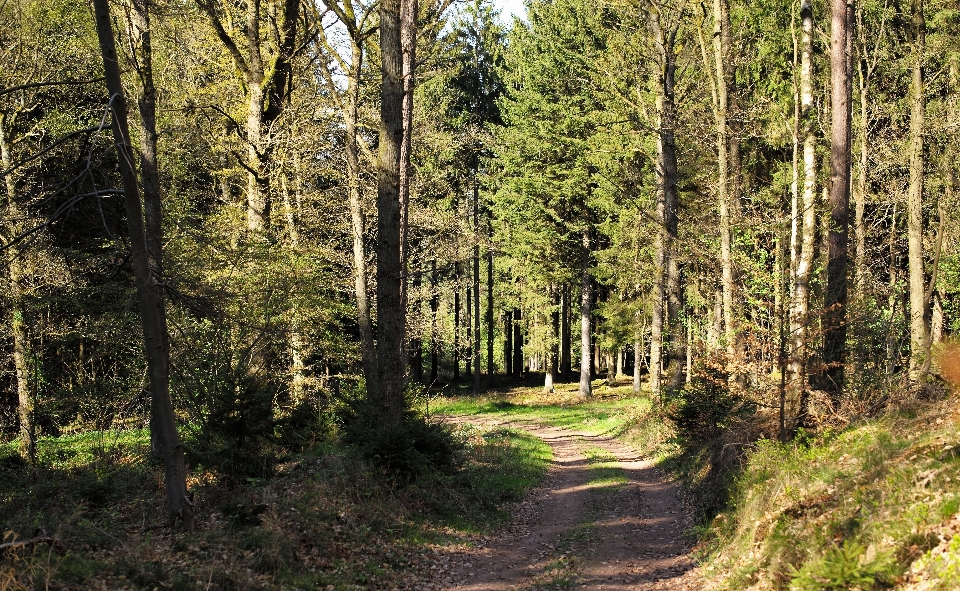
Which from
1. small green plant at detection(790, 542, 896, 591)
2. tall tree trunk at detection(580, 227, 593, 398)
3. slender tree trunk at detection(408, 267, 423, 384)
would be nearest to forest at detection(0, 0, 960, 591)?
small green plant at detection(790, 542, 896, 591)

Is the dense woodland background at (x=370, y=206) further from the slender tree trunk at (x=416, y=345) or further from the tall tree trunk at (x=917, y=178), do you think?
the slender tree trunk at (x=416, y=345)

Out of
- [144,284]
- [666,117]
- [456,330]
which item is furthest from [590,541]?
[456,330]

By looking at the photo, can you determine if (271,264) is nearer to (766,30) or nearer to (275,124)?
(275,124)

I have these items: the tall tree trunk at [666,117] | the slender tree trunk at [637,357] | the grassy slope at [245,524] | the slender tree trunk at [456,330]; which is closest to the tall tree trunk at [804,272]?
the grassy slope at [245,524]

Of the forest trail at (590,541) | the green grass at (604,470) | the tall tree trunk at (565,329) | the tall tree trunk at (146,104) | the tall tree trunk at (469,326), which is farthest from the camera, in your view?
the tall tree trunk at (565,329)

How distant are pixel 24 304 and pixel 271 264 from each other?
5.31 meters

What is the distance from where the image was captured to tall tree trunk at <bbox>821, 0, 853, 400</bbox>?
950cm

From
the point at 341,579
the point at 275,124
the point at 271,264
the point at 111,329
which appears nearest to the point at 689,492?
the point at 341,579

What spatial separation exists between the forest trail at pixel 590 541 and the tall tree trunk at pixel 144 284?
3.13 m

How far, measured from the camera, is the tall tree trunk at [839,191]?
9500 millimetres

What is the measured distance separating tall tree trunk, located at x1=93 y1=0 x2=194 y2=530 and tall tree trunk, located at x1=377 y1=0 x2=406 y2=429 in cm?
357

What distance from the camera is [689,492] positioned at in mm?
11383

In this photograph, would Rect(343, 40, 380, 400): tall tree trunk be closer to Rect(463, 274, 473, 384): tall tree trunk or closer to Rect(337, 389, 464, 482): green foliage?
Rect(337, 389, 464, 482): green foliage

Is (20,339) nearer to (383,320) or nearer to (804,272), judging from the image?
(383,320)
